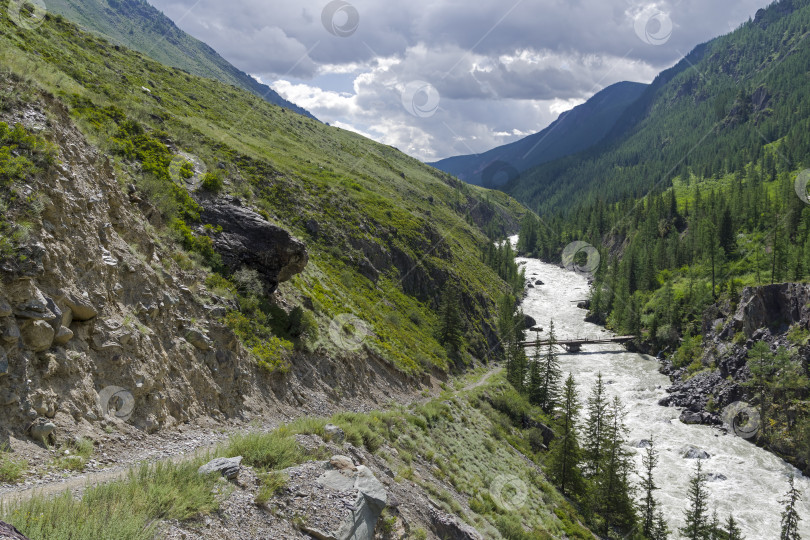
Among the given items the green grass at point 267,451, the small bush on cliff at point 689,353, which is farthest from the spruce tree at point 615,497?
the small bush on cliff at point 689,353

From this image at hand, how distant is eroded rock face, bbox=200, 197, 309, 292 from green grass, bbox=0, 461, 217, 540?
13.9 meters

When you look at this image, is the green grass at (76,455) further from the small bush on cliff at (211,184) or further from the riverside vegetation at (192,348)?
the small bush on cliff at (211,184)

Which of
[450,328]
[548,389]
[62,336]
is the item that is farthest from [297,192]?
[62,336]

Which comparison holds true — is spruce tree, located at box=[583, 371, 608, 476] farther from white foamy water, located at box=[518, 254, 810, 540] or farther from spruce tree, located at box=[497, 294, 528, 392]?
spruce tree, located at box=[497, 294, 528, 392]

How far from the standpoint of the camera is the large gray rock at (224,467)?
817 cm

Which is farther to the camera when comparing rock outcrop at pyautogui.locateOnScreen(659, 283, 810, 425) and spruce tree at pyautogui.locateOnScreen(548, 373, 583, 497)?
rock outcrop at pyautogui.locateOnScreen(659, 283, 810, 425)

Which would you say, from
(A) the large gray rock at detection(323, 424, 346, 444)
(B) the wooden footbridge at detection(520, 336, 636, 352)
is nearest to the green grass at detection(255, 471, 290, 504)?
(A) the large gray rock at detection(323, 424, 346, 444)

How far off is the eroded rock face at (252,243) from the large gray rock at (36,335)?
11.2 meters

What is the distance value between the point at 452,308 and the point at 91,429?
136 ft

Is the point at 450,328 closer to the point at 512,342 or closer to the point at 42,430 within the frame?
the point at 512,342

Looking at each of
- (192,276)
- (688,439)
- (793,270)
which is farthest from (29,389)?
(793,270)

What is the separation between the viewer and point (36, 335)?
895 centimetres

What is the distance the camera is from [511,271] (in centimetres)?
11725

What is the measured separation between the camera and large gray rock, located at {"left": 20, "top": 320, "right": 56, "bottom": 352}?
8867mm
